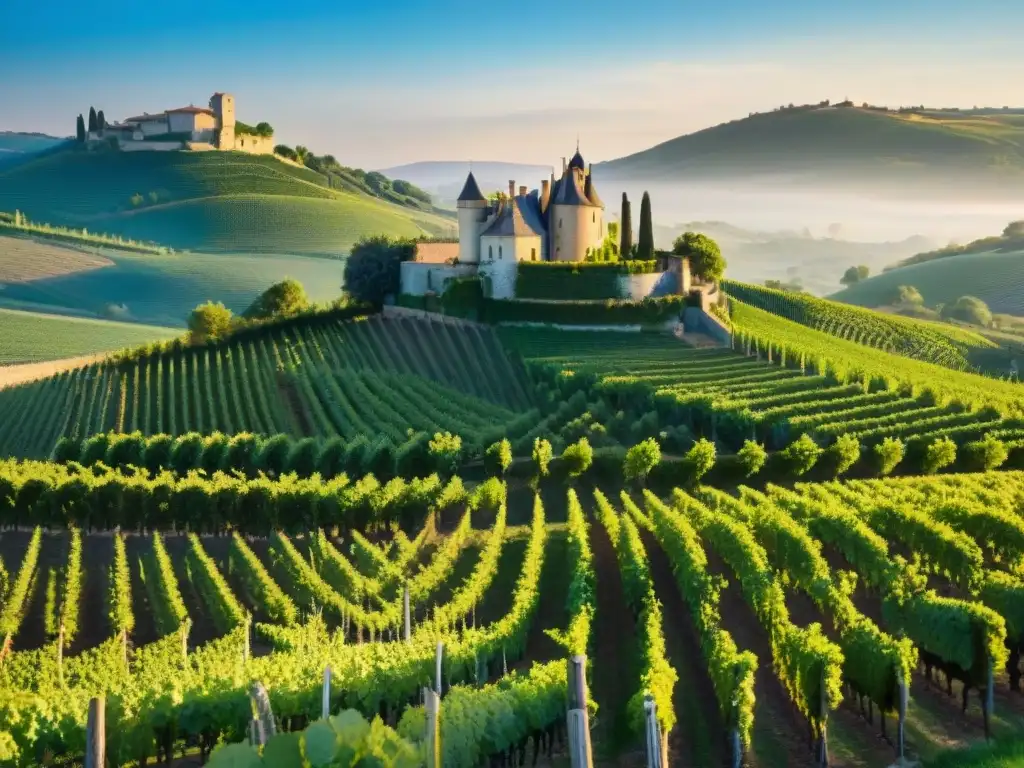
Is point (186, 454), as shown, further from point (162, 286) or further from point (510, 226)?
point (162, 286)

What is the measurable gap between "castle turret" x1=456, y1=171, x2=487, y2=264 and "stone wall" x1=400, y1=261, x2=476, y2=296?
3.81ft

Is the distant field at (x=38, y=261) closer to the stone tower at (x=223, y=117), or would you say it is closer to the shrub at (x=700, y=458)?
the stone tower at (x=223, y=117)

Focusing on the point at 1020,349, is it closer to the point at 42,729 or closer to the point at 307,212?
the point at 42,729

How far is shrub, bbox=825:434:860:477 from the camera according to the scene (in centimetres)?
3170

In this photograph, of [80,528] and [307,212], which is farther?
[307,212]

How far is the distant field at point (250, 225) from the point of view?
12062cm

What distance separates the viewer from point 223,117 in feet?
440

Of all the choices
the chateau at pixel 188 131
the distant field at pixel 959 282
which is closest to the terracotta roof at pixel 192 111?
the chateau at pixel 188 131

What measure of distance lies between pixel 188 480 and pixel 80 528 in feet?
11.1

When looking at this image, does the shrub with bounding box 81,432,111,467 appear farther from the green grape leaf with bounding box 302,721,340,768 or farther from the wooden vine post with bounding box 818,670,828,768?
the green grape leaf with bounding box 302,721,340,768

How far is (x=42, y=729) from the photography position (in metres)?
14.2

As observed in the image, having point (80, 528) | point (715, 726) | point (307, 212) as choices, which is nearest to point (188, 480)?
point (80, 528)

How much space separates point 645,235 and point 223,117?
93.6m

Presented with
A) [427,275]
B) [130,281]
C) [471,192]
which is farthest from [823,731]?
[130,281]
